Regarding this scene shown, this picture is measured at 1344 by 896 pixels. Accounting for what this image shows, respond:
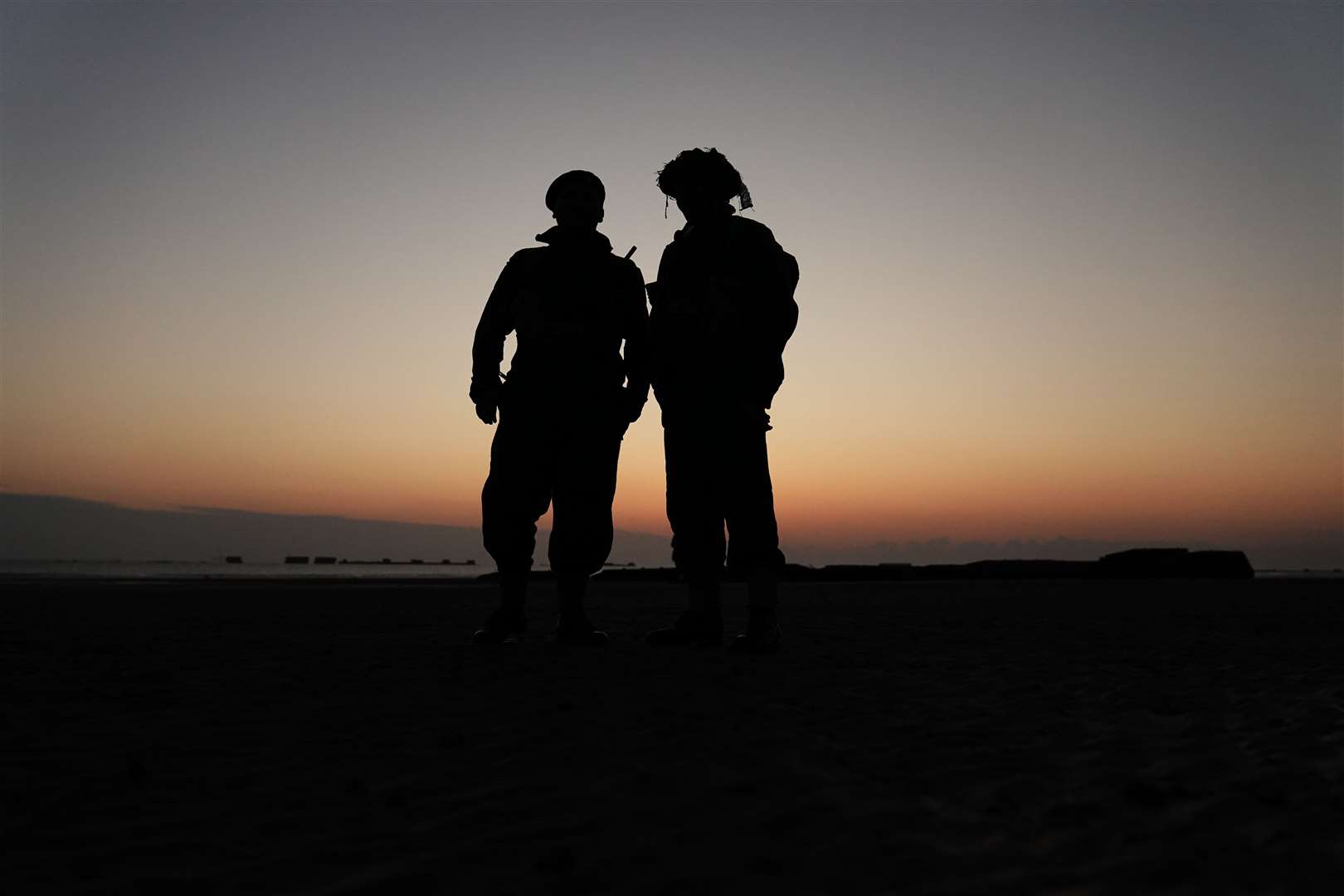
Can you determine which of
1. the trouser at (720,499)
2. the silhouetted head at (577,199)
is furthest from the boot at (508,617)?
the silhouetted head at (577,199)

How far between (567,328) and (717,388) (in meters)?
1.01

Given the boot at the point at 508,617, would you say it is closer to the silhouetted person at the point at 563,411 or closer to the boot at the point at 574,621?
the silhouetted person at the point at 563,411

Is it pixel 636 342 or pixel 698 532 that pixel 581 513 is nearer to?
pixel 698 532

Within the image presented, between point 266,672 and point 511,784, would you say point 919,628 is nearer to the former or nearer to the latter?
point 266,672

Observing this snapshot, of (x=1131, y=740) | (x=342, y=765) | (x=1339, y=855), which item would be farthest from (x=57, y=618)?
(x=1339, y=855)

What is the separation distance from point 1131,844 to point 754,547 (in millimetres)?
3549

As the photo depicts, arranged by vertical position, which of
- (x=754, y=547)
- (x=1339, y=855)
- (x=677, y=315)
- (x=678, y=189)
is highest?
(x=678, y=189)

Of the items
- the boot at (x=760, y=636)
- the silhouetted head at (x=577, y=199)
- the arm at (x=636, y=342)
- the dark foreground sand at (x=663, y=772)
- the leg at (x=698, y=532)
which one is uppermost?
the silhouetted head at (x=577, y=199)

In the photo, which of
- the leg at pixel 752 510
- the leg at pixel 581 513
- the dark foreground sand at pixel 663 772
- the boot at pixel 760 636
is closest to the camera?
the dark foreground sand at pixel 663 772

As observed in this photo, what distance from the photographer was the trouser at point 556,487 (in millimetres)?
5660

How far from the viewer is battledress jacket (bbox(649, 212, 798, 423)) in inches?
217

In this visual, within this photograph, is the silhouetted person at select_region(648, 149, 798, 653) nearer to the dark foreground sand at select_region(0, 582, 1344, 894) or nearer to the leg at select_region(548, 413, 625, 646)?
the leg at select_region(548, 413, 625, 646)

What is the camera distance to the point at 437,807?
6.88ft

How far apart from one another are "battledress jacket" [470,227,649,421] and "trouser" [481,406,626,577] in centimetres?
17
